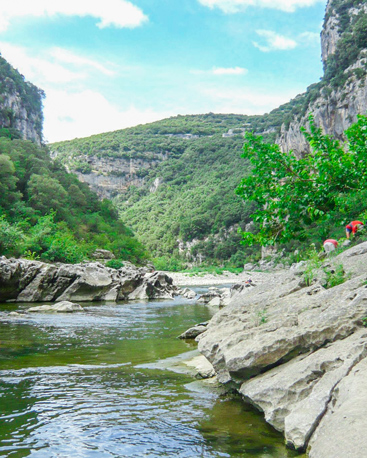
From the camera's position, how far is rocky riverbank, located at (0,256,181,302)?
93.9 feet

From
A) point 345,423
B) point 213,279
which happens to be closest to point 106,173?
point 213,279

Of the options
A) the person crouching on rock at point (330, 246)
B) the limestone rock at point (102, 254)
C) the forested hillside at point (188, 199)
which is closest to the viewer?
the person crouching on rock at point (330, 246)

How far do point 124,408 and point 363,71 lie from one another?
2642 inches

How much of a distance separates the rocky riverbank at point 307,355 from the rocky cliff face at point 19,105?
7493cm

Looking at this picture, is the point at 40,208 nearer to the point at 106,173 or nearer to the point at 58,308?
the point at 58,308

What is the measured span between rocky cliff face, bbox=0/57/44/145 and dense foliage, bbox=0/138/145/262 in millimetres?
16216

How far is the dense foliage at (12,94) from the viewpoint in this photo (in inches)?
2889

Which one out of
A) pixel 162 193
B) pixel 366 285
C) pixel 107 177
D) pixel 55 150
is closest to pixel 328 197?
pixel 366 285

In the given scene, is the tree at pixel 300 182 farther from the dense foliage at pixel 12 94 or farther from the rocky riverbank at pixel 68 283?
the dense foliage at pixel 12 94

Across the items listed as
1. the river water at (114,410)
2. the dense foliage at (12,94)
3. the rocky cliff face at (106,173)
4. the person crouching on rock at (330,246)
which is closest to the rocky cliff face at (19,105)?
the dense foliage at (12,94)

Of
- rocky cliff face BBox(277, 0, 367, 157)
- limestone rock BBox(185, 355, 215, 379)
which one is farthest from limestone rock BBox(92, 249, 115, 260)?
limestone rock BBox(185, 355, 215, 379)

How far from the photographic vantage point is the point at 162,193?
179m

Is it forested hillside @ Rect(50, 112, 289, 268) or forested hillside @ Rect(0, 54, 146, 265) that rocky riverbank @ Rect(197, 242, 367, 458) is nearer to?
forested hillside @ Rect(0, 54, 146, 265)

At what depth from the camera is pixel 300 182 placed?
10031 mm
